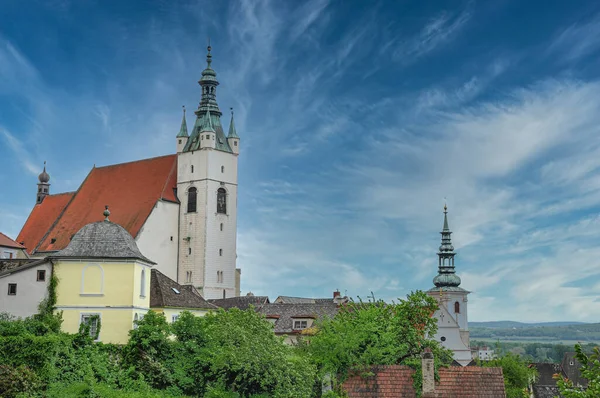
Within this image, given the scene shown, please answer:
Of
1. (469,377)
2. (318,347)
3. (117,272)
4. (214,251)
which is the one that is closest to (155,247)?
(214,251)

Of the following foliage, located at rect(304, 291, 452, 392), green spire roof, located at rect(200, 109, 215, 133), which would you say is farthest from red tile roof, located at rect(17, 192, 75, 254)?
foliage, located at rect(304, 291, 452, 392)

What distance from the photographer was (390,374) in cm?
3659

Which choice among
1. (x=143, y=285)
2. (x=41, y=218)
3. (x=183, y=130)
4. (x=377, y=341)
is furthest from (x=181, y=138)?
(x=377, y=341)

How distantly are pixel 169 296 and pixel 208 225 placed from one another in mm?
32077

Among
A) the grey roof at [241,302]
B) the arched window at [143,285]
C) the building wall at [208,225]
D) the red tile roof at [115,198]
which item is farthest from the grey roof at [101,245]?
the building wall at [208,225]

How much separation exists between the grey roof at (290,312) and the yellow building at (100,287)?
83.2 feet

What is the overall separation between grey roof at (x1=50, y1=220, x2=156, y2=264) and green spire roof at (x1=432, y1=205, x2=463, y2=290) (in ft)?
244

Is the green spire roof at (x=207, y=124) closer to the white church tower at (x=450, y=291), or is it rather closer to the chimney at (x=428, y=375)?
the white church tower at (x=450, y=291)

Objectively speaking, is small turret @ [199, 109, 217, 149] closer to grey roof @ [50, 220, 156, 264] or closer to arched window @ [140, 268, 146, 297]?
grey roof @ [50, 220, 156, 264]

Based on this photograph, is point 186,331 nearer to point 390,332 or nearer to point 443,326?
point 390,332

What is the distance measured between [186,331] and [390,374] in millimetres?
10838

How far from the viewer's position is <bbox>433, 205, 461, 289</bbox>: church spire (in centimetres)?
11162

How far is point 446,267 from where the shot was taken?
113312 mm

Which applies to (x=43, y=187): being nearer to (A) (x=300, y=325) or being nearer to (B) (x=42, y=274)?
(A) (x=300, y=325)
